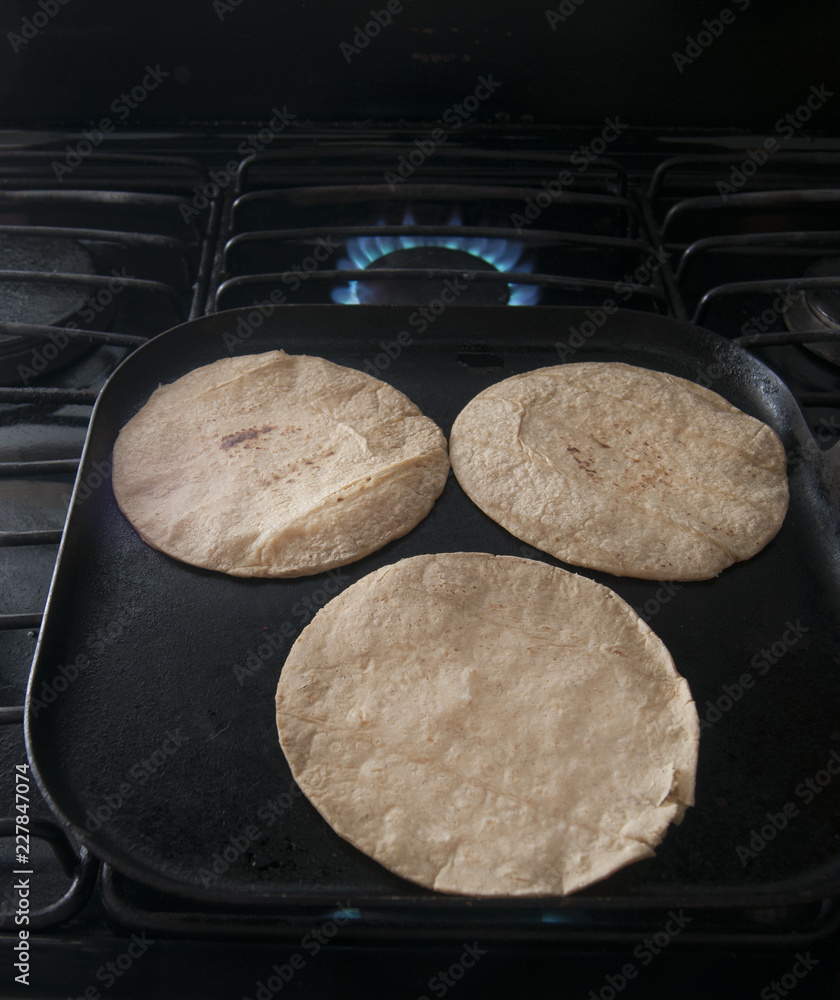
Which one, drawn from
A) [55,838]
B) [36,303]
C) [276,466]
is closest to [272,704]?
[55,838]

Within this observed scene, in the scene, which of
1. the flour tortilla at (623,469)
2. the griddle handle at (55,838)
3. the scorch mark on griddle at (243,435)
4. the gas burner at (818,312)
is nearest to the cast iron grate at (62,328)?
the griddle handle at (55,838)

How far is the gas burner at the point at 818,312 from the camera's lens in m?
1.75

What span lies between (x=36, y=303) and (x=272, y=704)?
3.87 ft

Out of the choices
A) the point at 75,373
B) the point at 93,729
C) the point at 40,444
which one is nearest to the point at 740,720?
the point at 93,729

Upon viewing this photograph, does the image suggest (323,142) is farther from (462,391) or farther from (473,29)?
(462,391)

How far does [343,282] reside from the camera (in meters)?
2.00

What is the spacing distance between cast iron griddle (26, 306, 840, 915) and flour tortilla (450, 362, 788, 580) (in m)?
0.05

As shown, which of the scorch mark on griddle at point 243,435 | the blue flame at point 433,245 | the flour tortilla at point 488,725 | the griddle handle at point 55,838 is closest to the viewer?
the griddle handle at point 55,838

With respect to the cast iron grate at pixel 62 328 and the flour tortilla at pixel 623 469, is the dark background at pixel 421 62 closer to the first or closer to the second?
the cast iron grate at pixel 62 328

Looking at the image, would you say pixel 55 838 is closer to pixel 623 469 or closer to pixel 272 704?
pixel 272 704

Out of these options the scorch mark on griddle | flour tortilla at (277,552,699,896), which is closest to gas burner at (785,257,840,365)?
flour tortilla at (277,552,699,896)

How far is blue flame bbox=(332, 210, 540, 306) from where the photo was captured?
1942mm

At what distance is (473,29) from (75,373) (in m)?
1.38

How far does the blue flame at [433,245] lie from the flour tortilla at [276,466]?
423 mm
